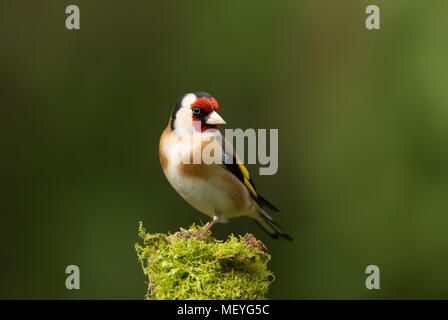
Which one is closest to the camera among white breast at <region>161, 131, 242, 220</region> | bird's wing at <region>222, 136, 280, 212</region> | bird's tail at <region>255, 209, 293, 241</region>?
white breast at <region>161, 131, 242, 220</region>

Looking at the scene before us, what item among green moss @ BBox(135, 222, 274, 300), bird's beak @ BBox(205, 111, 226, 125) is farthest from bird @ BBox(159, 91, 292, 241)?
green moss @ BBox(135, 222, 274, 300)

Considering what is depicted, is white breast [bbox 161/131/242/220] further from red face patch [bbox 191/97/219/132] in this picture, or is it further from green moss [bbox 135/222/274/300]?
green moss [bbox 135/222/274/300]

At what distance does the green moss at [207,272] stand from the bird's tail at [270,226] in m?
0.76

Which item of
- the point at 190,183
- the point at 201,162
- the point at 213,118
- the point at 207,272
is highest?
the point at 213,118

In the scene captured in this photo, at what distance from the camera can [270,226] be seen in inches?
141

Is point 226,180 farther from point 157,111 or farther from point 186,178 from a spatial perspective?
point 157,111

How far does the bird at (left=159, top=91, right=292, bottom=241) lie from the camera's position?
3.02m

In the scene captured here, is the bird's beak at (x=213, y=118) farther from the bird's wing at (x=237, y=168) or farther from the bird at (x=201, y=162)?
the bird's wing at (x=237, y=168)

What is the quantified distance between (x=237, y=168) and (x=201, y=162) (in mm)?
A: 306

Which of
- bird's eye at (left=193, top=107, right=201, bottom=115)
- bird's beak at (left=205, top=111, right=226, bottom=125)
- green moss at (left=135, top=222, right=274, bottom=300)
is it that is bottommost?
green moss at (left=135, top=222, right=274, bottom=300)

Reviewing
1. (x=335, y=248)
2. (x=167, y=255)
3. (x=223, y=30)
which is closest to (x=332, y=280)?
(x=335, y=248)

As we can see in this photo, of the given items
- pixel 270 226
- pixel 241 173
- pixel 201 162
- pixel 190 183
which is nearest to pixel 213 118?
pixel 201 162

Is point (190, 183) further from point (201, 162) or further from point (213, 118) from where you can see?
point (213, 118)

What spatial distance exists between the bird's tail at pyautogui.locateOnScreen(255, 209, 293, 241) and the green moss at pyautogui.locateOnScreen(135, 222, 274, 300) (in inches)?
29.7
